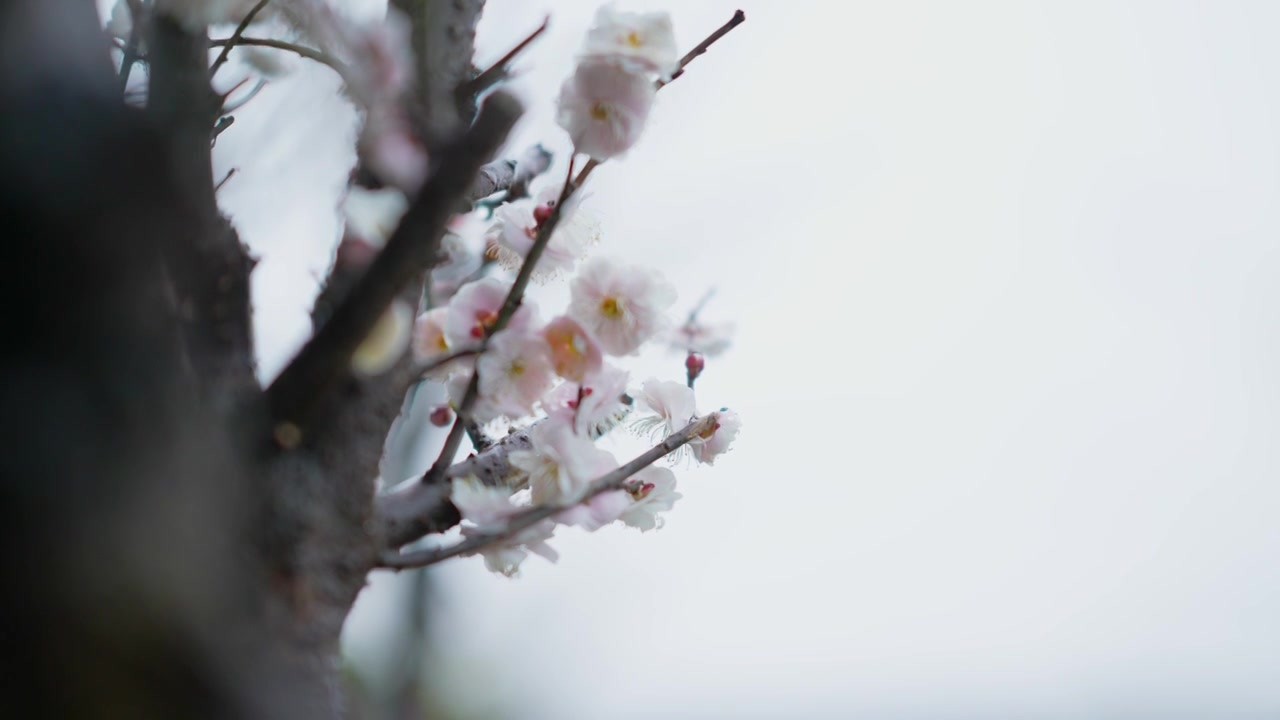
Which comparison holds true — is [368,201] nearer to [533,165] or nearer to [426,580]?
[533,165]

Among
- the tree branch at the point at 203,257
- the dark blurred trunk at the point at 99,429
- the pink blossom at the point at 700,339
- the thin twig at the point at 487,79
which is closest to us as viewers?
the dark blurred trunk at the point at 99,429

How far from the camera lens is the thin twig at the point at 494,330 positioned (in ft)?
1.64

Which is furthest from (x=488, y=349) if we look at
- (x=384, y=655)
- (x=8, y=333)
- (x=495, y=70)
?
(x=384, y=655)

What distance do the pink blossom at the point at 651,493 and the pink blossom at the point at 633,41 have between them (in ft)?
0.95

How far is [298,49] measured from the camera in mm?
622

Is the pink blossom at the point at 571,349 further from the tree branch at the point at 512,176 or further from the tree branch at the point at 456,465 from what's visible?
the tree branch at the point at 512,176

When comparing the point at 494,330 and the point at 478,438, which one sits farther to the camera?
the point at 478,438

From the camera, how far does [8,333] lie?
269 mm

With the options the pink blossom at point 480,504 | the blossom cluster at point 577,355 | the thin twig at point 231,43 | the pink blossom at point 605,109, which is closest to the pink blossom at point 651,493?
the blossom cluster at point 577,355

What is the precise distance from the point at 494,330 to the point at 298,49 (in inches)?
11.7

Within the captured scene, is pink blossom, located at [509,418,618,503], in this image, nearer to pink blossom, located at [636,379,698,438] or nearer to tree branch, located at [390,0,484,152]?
pink blossom, located at [636,379,698,438]

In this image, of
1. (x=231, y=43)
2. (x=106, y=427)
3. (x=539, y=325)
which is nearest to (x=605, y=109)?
(x=539, y=325)

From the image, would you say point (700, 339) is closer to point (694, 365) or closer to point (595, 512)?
point (694, 365)

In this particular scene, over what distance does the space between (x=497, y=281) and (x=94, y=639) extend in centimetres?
39
